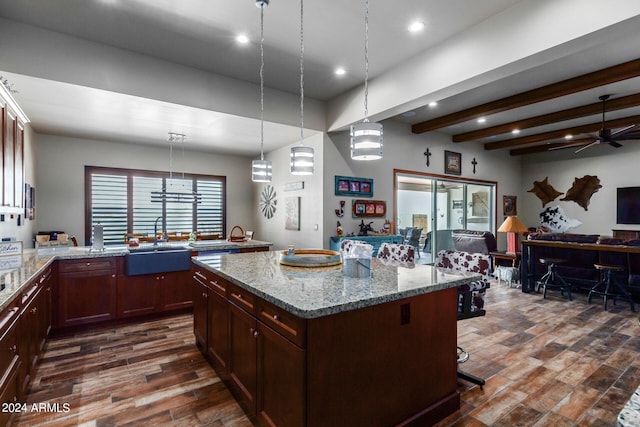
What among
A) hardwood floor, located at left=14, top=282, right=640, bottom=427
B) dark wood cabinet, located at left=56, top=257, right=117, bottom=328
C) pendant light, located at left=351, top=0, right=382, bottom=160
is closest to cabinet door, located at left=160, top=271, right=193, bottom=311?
hardwood floor, located at left=14, top=282, right=640, bottom=427

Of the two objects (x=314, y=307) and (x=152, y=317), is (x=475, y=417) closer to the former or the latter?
(x=314, y=307)

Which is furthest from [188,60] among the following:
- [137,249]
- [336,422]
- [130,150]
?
[336,422]

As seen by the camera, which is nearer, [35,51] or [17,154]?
[35,51]

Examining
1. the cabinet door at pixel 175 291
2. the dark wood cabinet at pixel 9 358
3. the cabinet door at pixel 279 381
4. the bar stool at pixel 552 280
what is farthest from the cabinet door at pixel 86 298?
the bar stool at pixel 552 280

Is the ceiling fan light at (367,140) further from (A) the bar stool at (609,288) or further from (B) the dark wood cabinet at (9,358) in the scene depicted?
(A) the bar stool at (609,288)

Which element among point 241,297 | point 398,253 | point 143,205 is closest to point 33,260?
point 241,297

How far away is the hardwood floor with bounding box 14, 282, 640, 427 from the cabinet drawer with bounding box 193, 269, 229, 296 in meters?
0.73

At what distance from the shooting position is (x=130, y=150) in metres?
5.83

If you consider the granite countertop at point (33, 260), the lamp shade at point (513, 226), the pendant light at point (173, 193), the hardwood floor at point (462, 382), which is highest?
the pendant light at point (173, 193)

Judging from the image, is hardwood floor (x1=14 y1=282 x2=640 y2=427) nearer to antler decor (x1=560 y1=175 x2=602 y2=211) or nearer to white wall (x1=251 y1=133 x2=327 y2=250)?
white wall (x1=251 y1=133 x2=327 y2=250)

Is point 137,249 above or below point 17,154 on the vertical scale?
below

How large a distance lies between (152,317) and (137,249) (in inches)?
34.9

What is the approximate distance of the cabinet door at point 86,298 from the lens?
358 centimetres

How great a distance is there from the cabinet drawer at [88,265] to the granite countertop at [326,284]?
1732 millimetres
